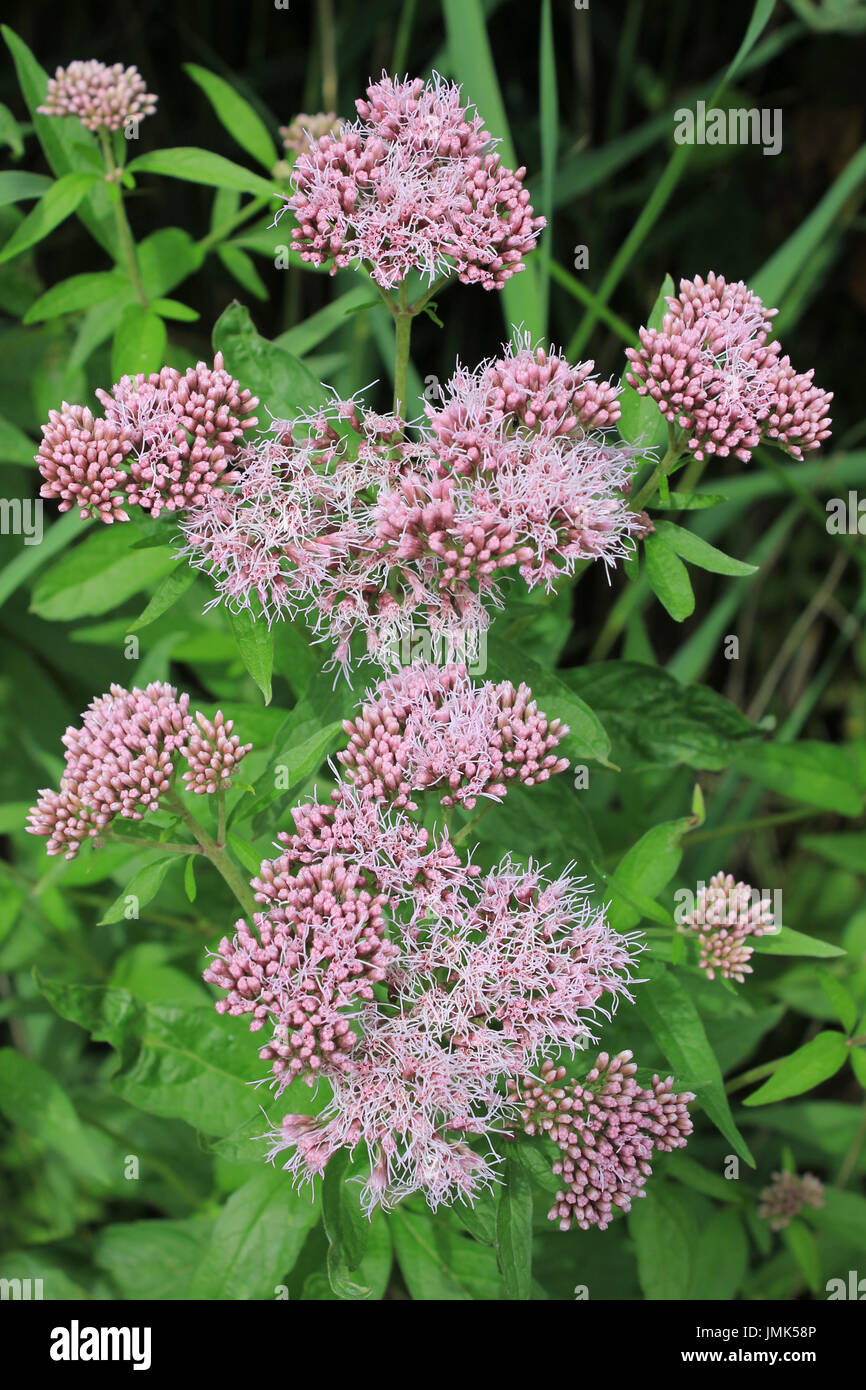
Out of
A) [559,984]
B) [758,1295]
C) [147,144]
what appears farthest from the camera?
[147,144]

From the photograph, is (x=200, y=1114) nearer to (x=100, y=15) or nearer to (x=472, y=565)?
(x=472, y=565)

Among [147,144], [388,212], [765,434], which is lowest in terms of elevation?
[765,434]

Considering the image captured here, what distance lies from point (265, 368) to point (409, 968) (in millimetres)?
1226

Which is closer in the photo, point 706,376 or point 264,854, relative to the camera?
point 706,376

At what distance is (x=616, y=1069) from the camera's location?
2.07 metres

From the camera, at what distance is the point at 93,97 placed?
8.49 ft

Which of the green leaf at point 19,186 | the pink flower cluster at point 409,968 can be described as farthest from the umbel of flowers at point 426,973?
the green leaf at point 19,186

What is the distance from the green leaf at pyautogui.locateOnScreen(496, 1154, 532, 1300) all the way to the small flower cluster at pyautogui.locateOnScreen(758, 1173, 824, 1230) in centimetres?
94

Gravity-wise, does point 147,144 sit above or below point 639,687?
above

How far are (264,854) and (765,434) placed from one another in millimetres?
1346

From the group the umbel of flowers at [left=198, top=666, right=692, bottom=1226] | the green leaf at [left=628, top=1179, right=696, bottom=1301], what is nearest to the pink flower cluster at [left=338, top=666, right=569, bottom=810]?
the umbel of flowers at [left=198, top=666, right=692, bottom=1226]

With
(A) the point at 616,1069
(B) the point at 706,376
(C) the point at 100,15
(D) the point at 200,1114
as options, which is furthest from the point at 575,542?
(C) the point at 100,15

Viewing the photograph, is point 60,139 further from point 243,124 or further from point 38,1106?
point 38,1106

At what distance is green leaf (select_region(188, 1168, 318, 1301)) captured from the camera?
222 cm
